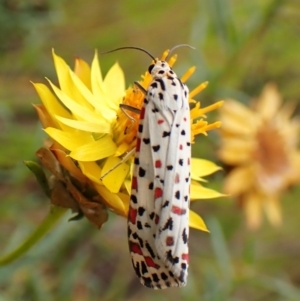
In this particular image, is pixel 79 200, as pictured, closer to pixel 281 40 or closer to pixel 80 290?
pixel 80 290

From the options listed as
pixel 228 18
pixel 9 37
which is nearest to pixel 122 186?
pixel 228 18

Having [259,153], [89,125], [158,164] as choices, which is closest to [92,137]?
[89,125]

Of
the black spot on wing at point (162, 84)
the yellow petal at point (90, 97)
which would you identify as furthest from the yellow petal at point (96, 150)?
the black spot on wing at point (162, 84)

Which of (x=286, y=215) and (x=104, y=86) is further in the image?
(x=286, y=215)

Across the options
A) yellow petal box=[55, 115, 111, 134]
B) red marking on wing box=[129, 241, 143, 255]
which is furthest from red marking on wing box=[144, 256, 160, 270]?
yellow petal box=[55, 115, 111, 134]

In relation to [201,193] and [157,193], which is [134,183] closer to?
[157,193]

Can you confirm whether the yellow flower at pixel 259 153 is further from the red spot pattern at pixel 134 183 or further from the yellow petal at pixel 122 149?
the red spot pattern at pixel 134 183

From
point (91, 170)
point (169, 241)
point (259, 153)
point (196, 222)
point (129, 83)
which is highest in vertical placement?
point (91, 170)
